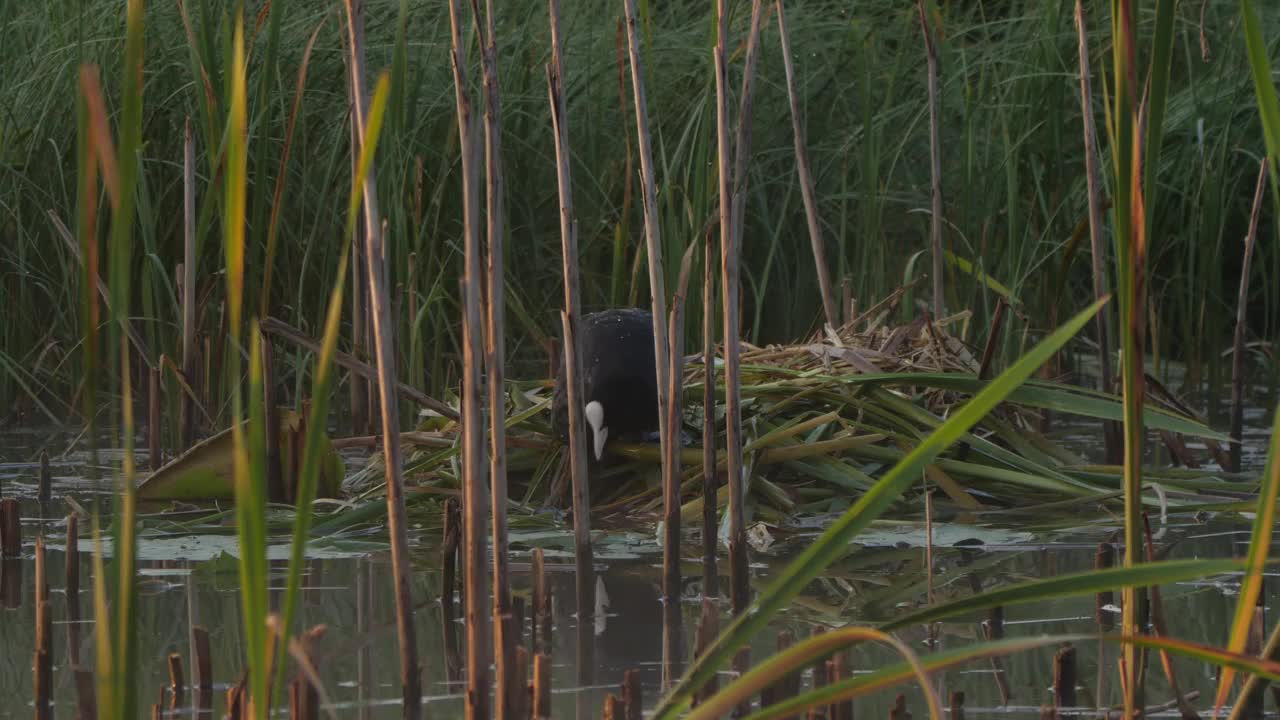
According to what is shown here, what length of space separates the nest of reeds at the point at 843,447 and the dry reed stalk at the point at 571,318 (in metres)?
0.87

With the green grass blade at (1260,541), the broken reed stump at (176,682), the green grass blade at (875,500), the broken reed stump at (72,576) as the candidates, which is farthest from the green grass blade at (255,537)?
the broken reed stump at (72,576)

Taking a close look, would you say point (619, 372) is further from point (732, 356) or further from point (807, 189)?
point (732, 356)

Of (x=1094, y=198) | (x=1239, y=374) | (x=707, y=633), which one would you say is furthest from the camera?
(x=1239, y=374)

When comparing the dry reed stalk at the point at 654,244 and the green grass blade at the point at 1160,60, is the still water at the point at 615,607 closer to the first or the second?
the dry reed stalk at the point at 654,244

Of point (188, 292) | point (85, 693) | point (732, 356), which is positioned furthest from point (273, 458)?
point (85, 693)

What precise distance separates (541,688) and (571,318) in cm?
82

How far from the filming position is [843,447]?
3672 millimetres

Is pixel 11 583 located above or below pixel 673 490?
below

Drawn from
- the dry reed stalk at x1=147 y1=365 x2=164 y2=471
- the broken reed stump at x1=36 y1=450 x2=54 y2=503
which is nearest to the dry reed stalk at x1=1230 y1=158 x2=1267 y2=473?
the dry reed stalk at x1=147 y1=365 x2=164 y2=471

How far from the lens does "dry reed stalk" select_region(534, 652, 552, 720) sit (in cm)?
177

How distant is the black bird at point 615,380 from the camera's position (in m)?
3.76

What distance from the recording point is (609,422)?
12.7 ft

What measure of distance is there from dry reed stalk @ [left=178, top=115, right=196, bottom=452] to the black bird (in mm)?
1027

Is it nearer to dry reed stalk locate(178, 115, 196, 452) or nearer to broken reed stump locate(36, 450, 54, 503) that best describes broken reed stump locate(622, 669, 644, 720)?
broken reed stump locate(36, 450, 54, 503)
